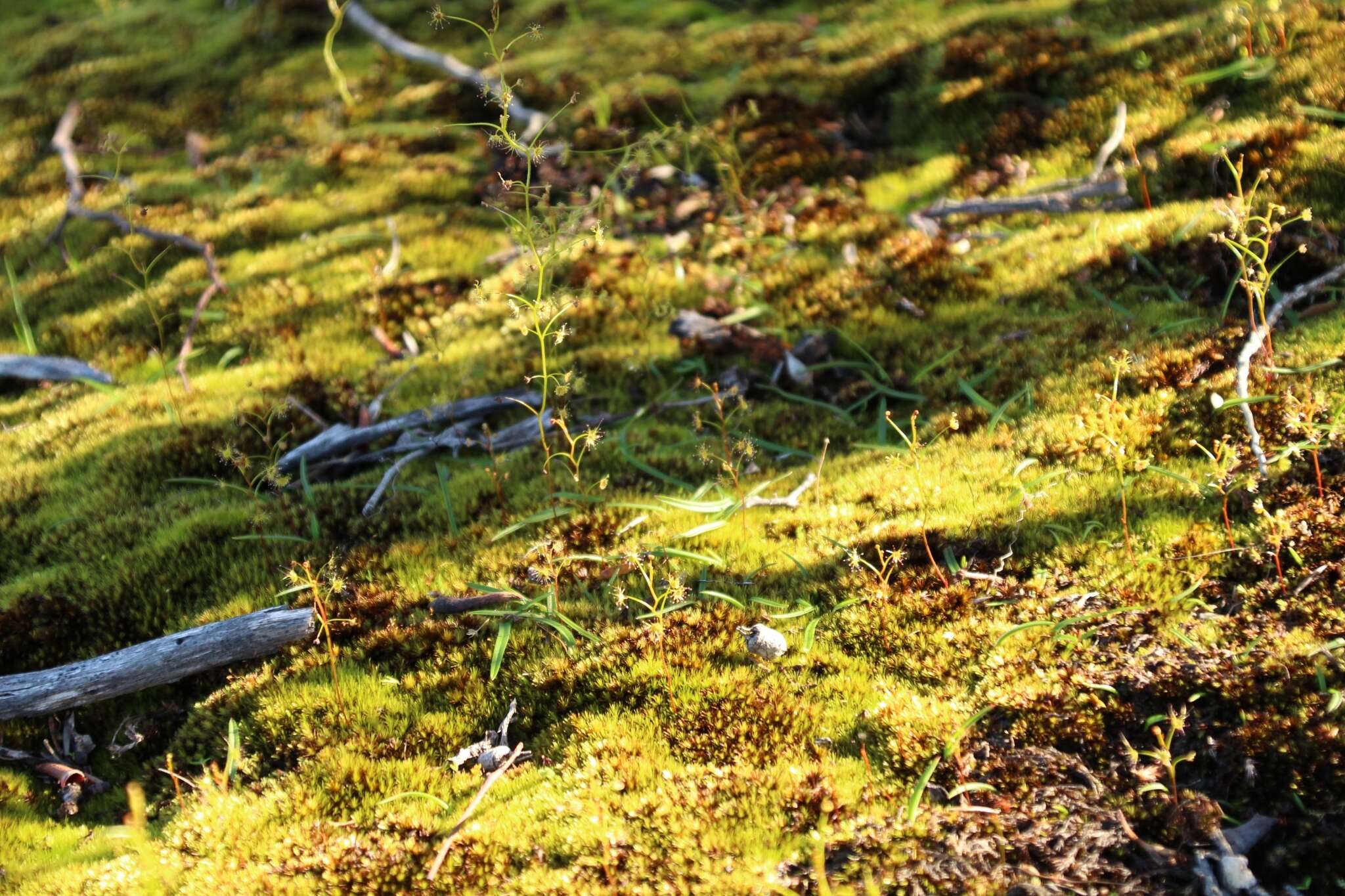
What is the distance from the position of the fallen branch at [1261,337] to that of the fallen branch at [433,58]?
20.8 feet

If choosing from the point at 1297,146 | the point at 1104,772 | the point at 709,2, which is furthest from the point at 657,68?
the point at 1104,772

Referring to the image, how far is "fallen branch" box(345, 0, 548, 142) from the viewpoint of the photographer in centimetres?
949

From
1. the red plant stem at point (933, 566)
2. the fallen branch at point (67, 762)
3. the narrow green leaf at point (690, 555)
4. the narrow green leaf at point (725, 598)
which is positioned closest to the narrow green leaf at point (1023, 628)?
the red plant stem at point (933, 566)

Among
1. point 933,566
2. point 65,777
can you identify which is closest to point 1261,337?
point 933,566

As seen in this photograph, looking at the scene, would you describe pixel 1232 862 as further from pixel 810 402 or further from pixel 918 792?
pixel 810 402

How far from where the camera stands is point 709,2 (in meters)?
11.8

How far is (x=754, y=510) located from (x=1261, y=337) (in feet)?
9.59

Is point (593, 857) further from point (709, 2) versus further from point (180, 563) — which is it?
point (709, 2)

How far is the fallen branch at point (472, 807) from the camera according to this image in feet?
12.3

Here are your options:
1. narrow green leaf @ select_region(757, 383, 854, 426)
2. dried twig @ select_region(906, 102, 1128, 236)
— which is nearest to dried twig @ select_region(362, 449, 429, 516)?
narrow green leaf @ select_region(757, 383, 854, 426)

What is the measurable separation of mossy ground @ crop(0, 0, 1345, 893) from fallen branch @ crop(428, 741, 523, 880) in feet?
0.29

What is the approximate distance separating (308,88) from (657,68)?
13.0 ft

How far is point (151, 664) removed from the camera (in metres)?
4.84

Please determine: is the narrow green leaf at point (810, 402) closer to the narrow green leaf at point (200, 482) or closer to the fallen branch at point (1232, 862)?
the fallen branch at point (1232, 862)
